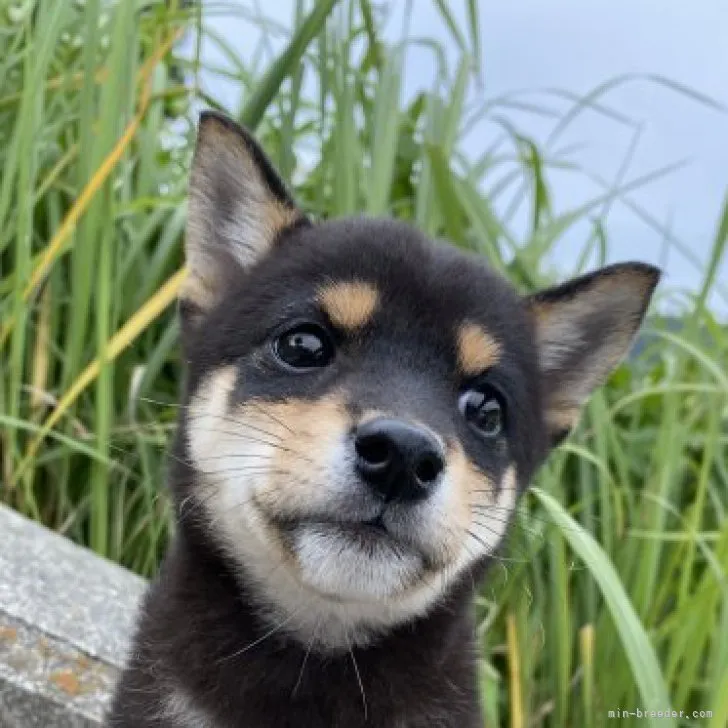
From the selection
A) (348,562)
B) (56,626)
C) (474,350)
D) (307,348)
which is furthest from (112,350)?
(348,562)

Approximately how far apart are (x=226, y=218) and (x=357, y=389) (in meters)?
0.57

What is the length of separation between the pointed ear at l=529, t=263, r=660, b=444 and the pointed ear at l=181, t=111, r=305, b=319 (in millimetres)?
494

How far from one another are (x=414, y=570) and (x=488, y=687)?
40.2 inches

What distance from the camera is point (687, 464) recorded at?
3268 mm

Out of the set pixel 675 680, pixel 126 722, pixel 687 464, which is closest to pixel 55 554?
pixel 126 722

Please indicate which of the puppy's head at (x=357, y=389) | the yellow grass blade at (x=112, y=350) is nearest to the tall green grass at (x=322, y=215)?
the yellow grass blade at (x=112, y=350)

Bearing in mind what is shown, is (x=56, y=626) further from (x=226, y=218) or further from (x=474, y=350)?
(x=474, y=350)

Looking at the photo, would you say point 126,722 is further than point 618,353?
No

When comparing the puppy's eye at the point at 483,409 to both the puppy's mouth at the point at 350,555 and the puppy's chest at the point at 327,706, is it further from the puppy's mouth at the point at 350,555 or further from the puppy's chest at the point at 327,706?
the puppy's chest at the point at 327,706

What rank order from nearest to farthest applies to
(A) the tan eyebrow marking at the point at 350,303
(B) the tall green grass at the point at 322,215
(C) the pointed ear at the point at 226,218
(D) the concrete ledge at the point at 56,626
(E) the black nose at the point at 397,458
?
1. (E) the black nose at the point at 397,458
2. (A) the tan eyebrow marking at the point at 350,303
3. (C) the pointed ear at the point at 226,218
4. (D) the concrete ledge at the point at 56,626
5. (B) the tall green grass at the point at 322,215

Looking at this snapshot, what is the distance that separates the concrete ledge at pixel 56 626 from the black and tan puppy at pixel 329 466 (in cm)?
33

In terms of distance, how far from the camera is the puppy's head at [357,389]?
5.11ft

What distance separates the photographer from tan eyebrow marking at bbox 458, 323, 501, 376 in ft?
5.77

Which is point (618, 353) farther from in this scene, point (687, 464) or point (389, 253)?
point (687, 464)
